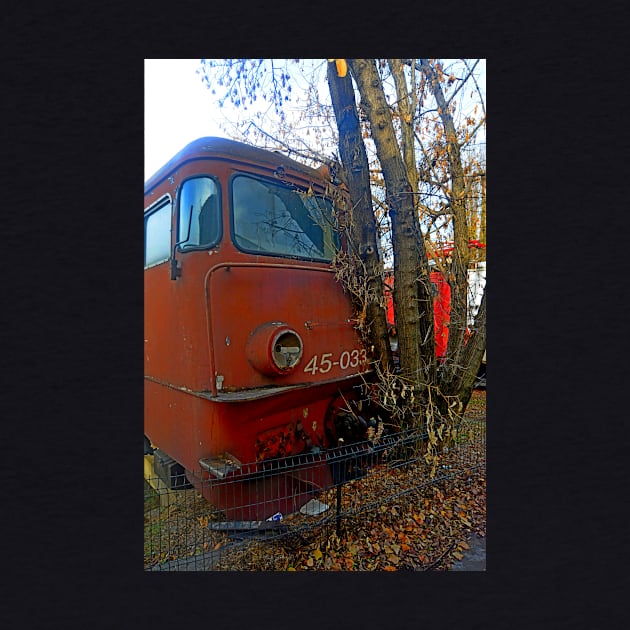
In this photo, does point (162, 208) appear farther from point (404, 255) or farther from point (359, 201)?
point (404, 255)

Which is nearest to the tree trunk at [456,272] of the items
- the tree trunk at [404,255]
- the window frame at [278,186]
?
the tree trunk at [404,255]

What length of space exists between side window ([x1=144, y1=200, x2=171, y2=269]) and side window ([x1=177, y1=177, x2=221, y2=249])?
230 millimetres

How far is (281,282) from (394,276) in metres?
1.08

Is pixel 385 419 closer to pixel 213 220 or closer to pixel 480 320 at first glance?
pixel 480 320

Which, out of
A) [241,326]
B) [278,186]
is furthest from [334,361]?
[278,186]

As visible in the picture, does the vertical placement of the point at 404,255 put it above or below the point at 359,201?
below

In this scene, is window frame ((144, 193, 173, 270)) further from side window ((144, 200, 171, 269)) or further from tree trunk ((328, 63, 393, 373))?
tree trunk ((328, 63, 393, 373))

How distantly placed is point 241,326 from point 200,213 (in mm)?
729

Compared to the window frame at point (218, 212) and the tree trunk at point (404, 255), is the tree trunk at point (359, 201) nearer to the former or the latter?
the tree trunk at point (404, 255)

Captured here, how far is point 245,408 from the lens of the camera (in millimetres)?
2230

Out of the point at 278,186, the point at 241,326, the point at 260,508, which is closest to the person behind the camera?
the point at 241,326

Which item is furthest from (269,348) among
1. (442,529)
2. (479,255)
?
(479,255)

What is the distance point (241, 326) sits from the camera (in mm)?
2232

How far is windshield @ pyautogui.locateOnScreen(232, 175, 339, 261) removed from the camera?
2.34 metres
